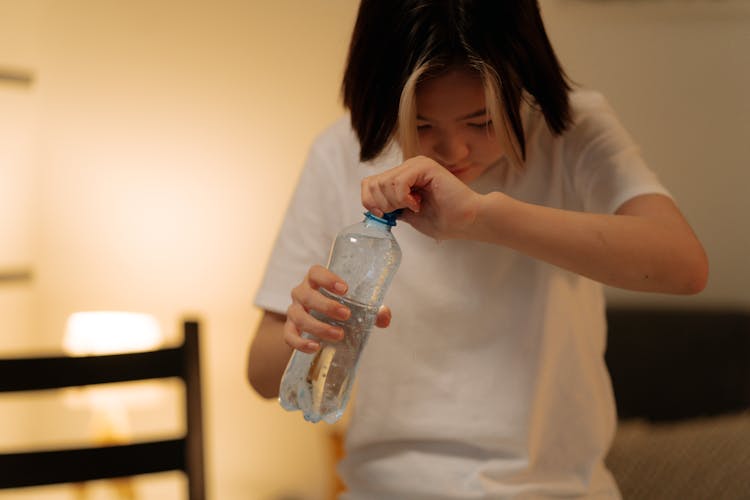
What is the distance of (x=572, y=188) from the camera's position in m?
0.88

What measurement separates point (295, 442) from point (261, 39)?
3.65 ft

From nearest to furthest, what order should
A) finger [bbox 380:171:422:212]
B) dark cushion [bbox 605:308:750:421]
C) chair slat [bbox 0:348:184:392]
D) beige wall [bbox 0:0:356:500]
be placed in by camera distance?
finger [bbox 380:171:422:212] → chair slat [bbox 0:348:184:392] → dark cushion [bbox 605:308:750:421] → beige wall [bbox 0:0:356:500]

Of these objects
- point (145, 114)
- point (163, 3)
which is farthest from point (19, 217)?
point (163, 3)

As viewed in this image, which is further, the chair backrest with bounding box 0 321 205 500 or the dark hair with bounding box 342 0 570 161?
the chair backrest with bounding box 0 321 205 500

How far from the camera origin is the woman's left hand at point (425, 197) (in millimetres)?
662

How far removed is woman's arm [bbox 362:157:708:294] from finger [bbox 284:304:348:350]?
11 centimetres

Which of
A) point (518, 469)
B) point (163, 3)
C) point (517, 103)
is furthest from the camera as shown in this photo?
point (163, 3)

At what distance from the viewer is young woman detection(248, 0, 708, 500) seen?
27.7 inches

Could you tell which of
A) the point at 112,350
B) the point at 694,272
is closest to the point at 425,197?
the point at 694,272

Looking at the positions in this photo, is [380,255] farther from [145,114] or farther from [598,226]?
[145,114]

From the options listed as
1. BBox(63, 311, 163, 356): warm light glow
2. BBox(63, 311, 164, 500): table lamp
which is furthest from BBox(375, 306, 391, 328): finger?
BBox(63, 311, 163, 356): warm light glow

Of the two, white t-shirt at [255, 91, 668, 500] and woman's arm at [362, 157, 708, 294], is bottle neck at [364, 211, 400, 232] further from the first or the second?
white t-shirt at [255, 91, 668, 500]

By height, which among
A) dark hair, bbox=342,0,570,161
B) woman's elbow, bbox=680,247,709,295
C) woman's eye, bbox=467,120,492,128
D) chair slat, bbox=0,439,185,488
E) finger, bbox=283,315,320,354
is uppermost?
dark hair, bbox=342,0,570,161

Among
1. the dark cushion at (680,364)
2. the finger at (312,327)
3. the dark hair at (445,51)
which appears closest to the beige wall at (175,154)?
the dark cushion at (680,364)
